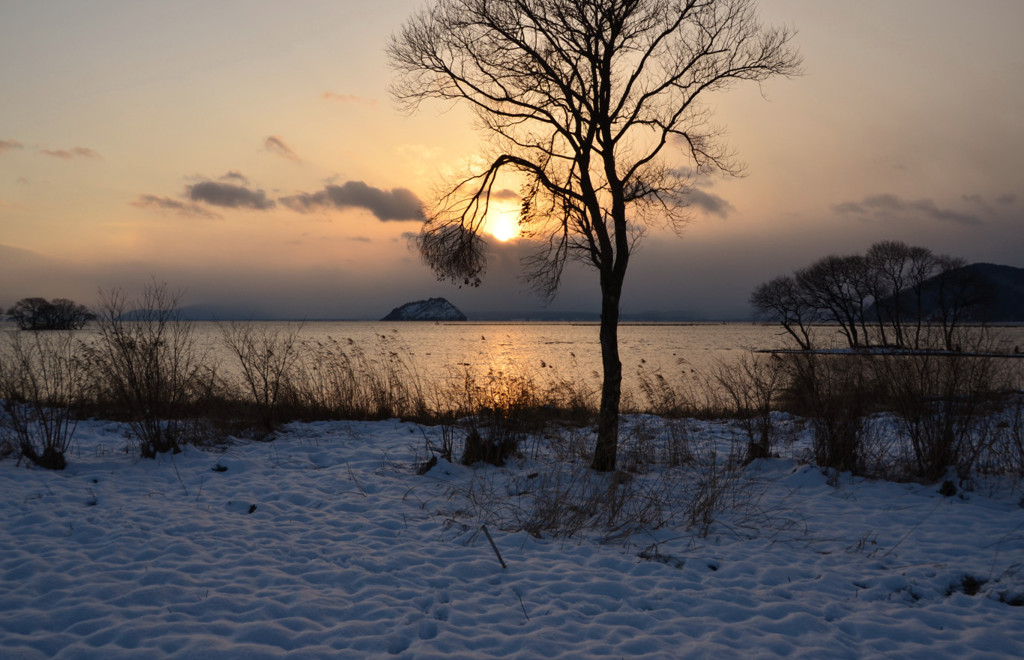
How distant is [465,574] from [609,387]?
4.46 meters

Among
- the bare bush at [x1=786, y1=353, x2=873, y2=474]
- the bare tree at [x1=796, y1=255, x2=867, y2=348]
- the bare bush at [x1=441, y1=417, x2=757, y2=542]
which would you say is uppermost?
the bare tree at [x1=796, y1=255, x2=867, y2=348]

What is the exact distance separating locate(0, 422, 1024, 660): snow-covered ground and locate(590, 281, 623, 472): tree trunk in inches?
74.0

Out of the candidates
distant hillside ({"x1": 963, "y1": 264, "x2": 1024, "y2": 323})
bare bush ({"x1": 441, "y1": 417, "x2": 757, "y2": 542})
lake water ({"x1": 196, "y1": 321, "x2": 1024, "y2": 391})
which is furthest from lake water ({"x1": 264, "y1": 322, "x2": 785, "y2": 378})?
distant hillside ({"x1": 963, "y1": 264, "x2": 1024, "y2": 323})

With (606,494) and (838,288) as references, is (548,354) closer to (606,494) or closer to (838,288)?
(838,288)

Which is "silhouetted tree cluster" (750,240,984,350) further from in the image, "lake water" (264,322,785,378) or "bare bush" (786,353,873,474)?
"bare bush" (786,353,873,474)

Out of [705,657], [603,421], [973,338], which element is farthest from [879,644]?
[973,338]

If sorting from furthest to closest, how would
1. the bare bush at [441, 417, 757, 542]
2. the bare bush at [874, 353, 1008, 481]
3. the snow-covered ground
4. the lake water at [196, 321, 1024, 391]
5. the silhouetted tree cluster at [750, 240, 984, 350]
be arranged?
the silhouetted tree cluster at [750, 240, 984, 350], the lake water at [196, 321, 1024, 391], the bare bush at [874, 353, 1008, 481], the bare bush at [441, 417, 757, 542], the snow-covered ground

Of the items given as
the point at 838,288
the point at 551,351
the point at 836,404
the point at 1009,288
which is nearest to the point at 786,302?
the point at 838,288

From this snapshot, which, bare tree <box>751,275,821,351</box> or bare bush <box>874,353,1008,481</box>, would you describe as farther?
bare tree <box>751,275,821,351</box>

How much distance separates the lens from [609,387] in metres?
8.86

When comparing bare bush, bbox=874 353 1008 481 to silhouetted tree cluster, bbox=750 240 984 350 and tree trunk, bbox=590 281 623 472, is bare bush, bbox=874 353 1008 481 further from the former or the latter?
silhouetted tree cluster, bbox=750 240 984 350

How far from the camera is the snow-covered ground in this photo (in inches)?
153

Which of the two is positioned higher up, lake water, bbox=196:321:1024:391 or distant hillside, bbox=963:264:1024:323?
distant hillside, bbox=963:264:1024:323

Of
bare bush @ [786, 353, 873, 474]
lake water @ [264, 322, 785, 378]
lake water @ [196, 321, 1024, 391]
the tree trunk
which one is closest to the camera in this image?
bare bush @ [786, 353, 873, 474]
